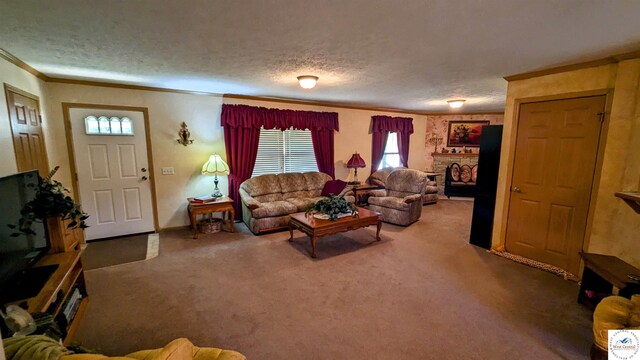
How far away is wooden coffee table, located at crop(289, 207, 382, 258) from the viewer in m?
3.36

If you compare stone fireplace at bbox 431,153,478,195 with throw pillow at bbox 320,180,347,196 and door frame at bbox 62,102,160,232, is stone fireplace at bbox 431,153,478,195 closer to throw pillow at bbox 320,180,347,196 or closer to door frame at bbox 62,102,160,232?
throw pillow at bbox 320,180,347,196

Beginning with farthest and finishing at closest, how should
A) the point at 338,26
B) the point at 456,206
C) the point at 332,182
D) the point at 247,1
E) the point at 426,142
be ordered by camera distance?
the point at 426,142 < the point at 456,206 < the point at 332,182 < the point at 338,26 < the point at 247,1

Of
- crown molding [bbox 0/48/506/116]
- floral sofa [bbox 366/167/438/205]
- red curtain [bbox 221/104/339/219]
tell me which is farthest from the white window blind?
red curtain [bbox 221/104/339/219]

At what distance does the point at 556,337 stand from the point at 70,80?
5884 mm

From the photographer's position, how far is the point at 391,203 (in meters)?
4.78

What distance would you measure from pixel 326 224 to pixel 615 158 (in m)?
2.98

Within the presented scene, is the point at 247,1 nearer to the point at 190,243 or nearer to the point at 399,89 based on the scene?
the point at 399,89

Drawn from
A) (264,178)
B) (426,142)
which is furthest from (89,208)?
(426,142)

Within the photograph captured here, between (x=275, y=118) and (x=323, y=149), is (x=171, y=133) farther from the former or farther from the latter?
(x=323, y=149)

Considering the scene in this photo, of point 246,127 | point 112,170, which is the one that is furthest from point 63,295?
point 246,127

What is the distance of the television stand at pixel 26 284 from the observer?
1.64 meters

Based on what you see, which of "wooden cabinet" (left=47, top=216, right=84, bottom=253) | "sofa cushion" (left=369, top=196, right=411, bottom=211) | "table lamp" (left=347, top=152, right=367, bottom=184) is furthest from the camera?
"table lamp" (left=347, top=152, right=367, bottom=184)

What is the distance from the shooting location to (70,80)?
3.54 m

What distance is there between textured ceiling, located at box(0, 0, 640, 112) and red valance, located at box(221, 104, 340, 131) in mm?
1169
